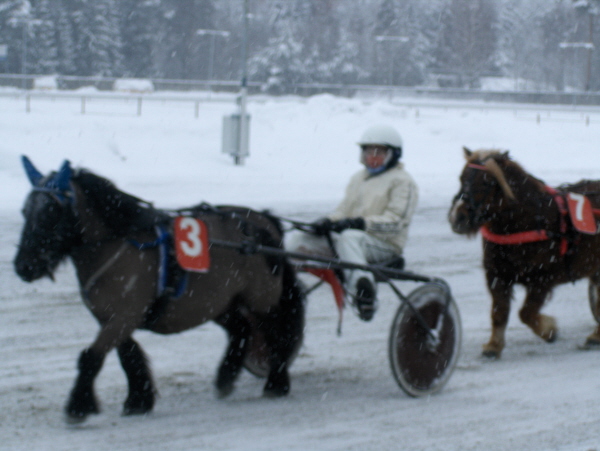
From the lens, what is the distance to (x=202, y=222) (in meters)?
4.74

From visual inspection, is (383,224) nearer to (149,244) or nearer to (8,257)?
(149,244)

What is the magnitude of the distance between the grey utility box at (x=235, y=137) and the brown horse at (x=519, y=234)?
14.6 metres

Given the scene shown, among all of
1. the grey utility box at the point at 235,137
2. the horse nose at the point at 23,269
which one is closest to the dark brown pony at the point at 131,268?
the horse nose at the point at 23,269

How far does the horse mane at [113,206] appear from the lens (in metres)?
4.39

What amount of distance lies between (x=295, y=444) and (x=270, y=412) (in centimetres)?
61

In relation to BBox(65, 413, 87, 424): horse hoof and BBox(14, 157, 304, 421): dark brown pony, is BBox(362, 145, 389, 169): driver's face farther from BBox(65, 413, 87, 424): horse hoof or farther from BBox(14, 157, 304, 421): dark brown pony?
BBox(65, 413, 87, 424): horse hoof

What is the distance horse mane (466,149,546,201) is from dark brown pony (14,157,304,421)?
1.87 m

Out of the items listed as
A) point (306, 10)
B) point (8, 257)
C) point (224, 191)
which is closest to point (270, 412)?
point (8, 257)

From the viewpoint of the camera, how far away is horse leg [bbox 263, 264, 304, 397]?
5281 millimetres

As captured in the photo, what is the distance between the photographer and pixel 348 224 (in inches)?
211

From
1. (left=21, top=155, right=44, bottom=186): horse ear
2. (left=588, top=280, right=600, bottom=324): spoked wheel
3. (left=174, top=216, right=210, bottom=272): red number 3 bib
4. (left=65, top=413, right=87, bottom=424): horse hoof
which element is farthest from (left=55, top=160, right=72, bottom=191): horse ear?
(left=588, top=280, right=600, bottom=324): spoked wheel

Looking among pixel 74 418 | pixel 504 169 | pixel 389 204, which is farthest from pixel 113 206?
pixel 504 169

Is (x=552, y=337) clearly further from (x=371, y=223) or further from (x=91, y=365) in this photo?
(x=91, y=365)

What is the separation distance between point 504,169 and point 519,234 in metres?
0.50
